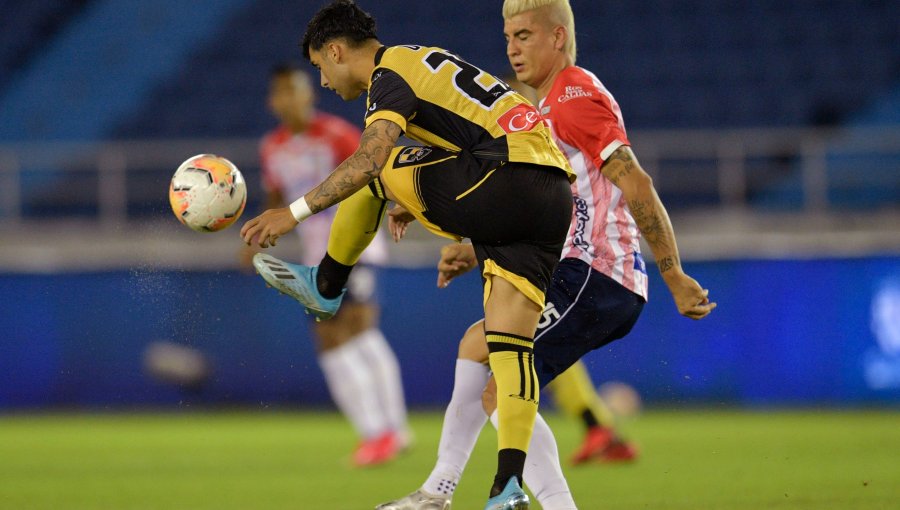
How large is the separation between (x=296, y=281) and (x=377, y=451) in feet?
10.4

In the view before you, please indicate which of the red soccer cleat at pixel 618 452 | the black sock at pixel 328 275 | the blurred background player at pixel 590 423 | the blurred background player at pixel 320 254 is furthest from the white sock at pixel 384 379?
the black sock at pixel 328 275

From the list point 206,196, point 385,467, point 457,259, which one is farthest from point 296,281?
point 385,467

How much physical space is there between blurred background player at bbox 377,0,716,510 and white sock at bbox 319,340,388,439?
3341 mm

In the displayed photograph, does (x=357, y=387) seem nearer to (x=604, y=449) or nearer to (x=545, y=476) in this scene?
(x=604, y=449)

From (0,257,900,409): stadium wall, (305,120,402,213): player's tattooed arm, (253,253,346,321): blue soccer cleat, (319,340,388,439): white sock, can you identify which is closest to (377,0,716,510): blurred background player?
(253,253,346,321): blue soccer cleat

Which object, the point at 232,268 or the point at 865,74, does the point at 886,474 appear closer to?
the point at 232,268

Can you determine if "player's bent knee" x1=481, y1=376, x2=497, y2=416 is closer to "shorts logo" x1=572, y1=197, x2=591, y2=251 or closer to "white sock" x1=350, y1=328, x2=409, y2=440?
"shorts logo" x1=572, y1=197, x2=591, y2=251

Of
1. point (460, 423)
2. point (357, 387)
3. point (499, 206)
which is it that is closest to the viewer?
point (499, 206)

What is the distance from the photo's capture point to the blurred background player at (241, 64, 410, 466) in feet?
26.8

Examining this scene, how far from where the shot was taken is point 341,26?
169 inches

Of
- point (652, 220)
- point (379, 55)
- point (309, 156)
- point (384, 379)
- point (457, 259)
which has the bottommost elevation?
point (652, 220)

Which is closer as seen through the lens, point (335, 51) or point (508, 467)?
point (508, 467)

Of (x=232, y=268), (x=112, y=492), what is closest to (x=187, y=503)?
(x=112, y=492)

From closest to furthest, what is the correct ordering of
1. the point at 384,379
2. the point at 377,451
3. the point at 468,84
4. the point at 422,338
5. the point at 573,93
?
the point at 468,84 → the point at 573,93 → the point at 377,451 → the point at 384,379 → the point at 422,338
